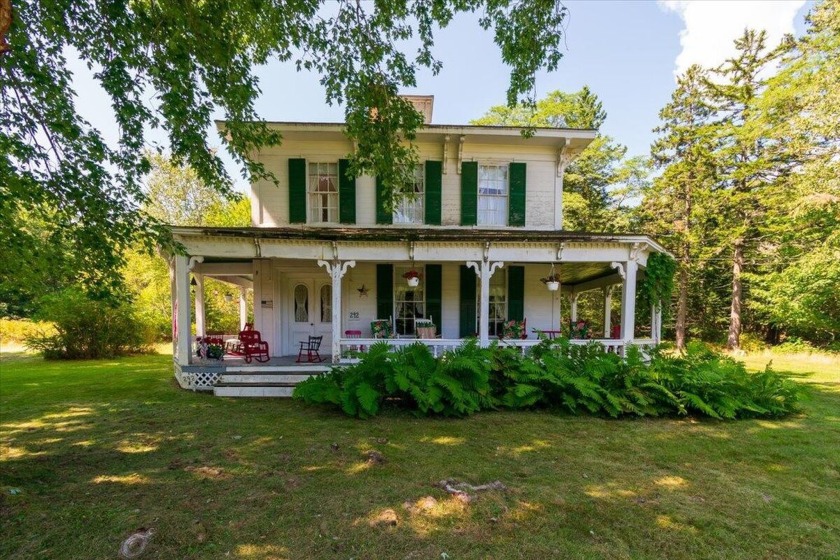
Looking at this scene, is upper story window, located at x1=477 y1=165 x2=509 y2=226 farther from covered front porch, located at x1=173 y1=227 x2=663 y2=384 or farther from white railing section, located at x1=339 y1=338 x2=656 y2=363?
white railing section, located at x1=339 y1=338 x2=656 y2=363

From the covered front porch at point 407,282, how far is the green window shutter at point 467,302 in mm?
29

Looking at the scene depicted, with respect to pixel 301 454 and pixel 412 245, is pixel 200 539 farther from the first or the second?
pixel 412 245

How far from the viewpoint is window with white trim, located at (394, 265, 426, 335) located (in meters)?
10.5

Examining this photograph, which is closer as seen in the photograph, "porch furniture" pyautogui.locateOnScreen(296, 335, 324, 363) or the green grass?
the green grass

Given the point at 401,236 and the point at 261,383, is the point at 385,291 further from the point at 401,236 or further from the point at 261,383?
the point at 261,383

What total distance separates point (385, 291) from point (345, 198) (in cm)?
297

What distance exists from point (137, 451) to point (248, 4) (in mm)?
6858

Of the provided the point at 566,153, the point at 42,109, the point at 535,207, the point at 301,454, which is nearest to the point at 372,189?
the point at 535,207

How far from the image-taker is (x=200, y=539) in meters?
3.09

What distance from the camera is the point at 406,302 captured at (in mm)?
10609

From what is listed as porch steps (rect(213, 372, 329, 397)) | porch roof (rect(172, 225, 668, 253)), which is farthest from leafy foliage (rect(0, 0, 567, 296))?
porch steps (rect(213, 372, 329, 397))

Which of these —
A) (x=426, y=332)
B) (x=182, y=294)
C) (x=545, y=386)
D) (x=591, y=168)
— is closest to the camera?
(x=545, y=386)

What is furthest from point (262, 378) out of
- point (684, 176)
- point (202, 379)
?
point (684, 176)

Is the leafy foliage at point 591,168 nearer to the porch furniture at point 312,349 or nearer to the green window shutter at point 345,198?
the green window shutter at point 345,198
